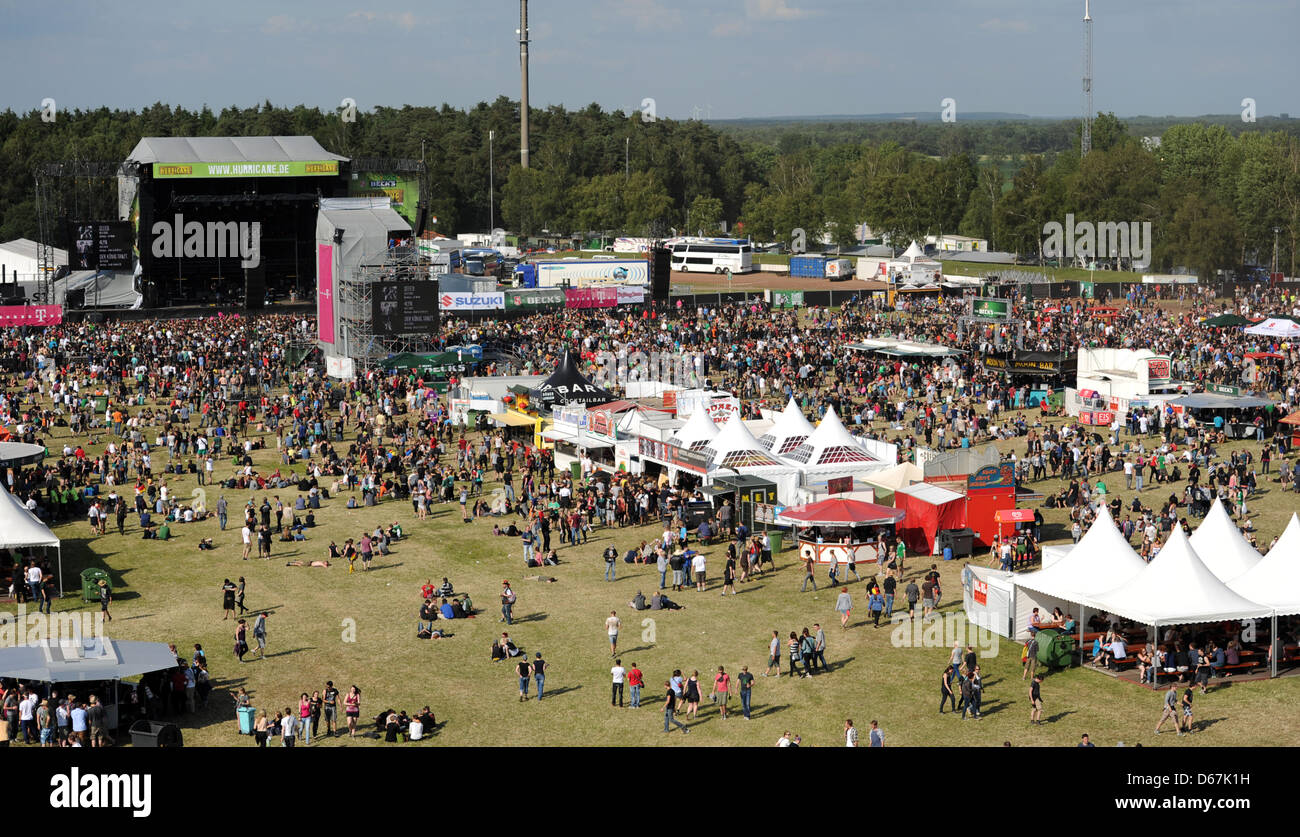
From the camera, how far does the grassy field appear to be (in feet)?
70.9

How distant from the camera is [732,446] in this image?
114 ft

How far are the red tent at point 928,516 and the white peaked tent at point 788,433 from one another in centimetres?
431

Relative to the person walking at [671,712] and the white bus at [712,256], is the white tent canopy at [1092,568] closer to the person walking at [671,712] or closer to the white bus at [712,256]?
the person walking at [671,712]

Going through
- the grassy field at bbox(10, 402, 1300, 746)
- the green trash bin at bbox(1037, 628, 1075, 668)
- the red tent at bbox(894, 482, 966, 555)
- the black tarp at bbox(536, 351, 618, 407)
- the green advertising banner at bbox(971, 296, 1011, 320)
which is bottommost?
the grassy field at bbox(10, 402, 1300, 746)

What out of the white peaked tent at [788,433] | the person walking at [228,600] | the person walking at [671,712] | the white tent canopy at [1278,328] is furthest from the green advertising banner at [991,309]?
the person walking at [671,712]

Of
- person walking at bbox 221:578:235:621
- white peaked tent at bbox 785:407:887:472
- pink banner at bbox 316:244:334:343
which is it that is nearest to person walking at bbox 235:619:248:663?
person walking at bbox 221:578:235:621

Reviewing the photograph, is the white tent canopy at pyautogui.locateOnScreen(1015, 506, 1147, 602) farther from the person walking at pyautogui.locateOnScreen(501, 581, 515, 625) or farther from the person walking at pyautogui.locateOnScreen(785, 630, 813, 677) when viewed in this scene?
the person walking at pyautogui.locateOnScreen(501, 581, 515, 625)

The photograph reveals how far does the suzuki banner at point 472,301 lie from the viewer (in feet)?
239

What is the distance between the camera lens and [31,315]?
2608 inches

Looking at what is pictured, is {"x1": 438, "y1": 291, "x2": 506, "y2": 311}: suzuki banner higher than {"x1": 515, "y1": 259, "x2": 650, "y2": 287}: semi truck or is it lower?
lower

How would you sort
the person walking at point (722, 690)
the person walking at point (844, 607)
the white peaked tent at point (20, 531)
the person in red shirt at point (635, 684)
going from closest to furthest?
the person walking at point (722, 690) → the person in red shirt at point (635, 684) → the person walking at point (844, 607) → the white peaked tent at point (20, 531)

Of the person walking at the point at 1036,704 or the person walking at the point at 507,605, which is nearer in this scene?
the person walking at the point at 1036,704

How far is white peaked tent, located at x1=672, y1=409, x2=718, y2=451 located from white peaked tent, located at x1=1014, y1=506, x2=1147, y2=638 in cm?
1174
